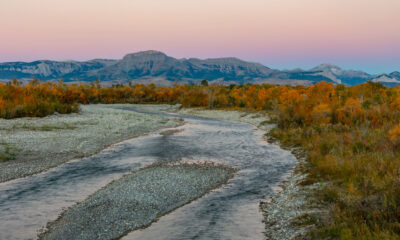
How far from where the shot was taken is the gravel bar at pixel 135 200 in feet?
37.5

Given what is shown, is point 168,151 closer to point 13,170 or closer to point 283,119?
point 13,170

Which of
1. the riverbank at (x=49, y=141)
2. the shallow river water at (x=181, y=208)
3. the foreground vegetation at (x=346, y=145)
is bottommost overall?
the shallow river water at (x=181, y=208)

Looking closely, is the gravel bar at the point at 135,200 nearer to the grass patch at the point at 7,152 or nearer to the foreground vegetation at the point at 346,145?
the foreground vegetation at the point at 346,145

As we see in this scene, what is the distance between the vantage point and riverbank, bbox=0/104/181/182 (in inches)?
834

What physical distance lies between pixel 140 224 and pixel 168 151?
1562 cm

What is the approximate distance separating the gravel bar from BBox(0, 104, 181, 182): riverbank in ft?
23.5

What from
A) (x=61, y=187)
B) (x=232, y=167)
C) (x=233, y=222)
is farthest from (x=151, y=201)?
(x=232, y=167)

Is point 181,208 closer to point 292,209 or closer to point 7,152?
point 292,209

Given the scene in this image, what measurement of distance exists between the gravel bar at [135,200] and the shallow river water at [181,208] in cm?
56

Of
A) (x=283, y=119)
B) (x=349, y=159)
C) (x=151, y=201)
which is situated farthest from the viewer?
(x=283, y=119)

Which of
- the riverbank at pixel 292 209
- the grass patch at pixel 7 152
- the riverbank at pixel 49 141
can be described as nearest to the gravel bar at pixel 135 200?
the riverbank at pixel 292 209

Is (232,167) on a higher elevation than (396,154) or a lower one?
lower

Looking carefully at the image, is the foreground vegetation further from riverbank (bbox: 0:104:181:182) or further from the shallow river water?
riverbank (bbox: 0:104:181:182)

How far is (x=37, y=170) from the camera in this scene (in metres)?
20.0
